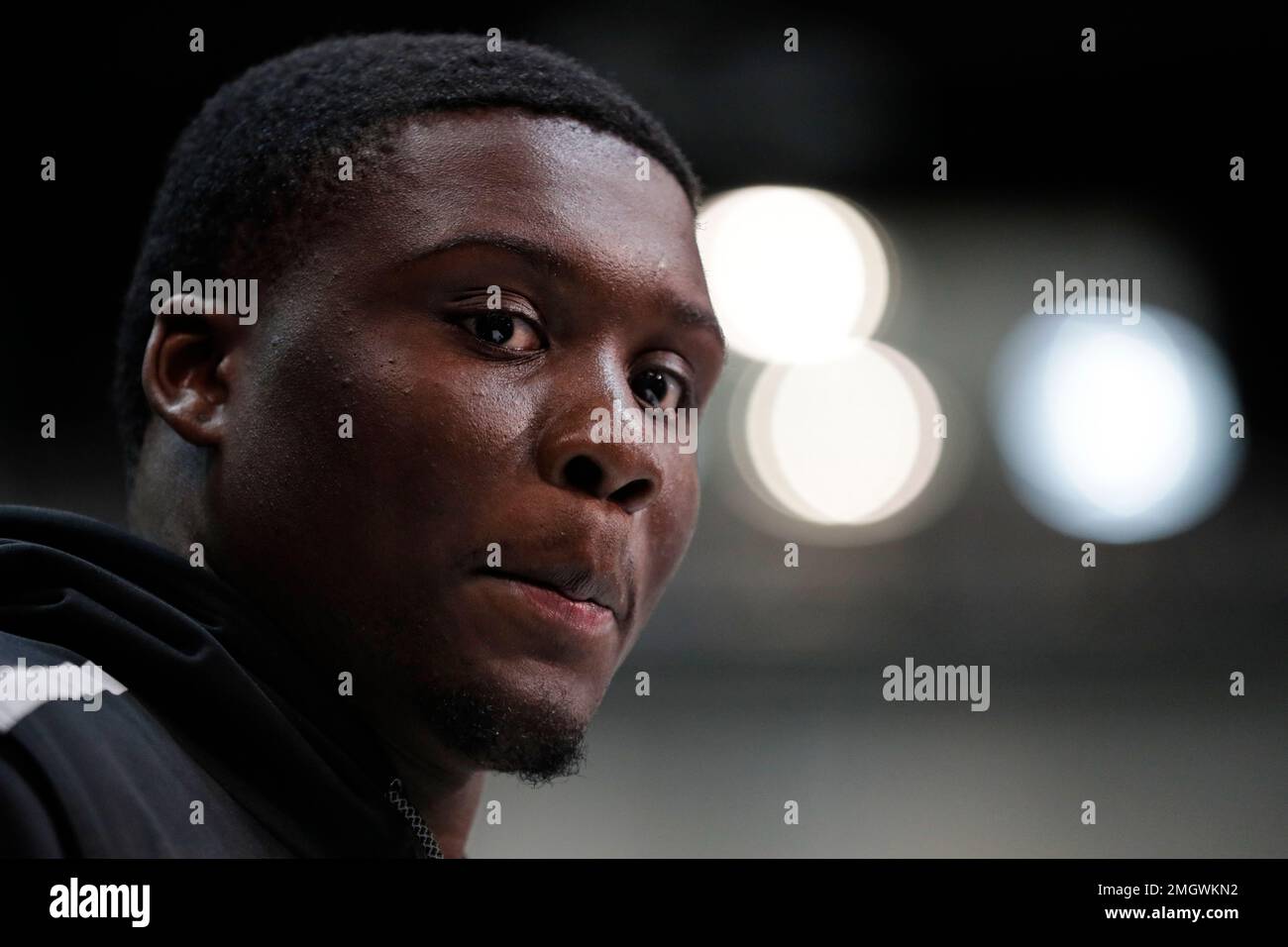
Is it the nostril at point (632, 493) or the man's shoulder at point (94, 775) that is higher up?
the nostril at point (632, 493)

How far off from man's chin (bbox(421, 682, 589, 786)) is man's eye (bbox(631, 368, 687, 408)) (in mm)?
474

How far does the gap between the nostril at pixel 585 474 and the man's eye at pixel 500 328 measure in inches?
6.7

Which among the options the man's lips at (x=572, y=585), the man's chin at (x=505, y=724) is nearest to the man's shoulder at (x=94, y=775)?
the man's chin at (x=505, y=724)

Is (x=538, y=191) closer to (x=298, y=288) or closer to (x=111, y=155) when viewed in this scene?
(x=298, y=288)

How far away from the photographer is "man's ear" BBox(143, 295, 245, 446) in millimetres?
1722

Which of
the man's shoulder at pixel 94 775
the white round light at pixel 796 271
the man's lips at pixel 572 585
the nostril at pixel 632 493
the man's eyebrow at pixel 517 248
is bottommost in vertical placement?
the man's shoulder at pixel 94 775

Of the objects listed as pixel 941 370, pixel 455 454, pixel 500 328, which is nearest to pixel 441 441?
pixel 455 454

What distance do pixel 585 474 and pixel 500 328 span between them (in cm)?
23

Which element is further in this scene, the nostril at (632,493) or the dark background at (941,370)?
the dark background at (941,370)

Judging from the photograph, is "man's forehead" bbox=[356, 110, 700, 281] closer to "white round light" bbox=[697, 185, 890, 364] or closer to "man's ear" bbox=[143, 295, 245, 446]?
"man's ear" bbox=[143, 295, 245, 446]

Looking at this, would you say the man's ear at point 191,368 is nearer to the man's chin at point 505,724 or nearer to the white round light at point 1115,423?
the man's chin at point 505,724

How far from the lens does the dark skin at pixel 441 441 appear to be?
5.24 ft

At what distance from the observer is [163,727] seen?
1.42 m
